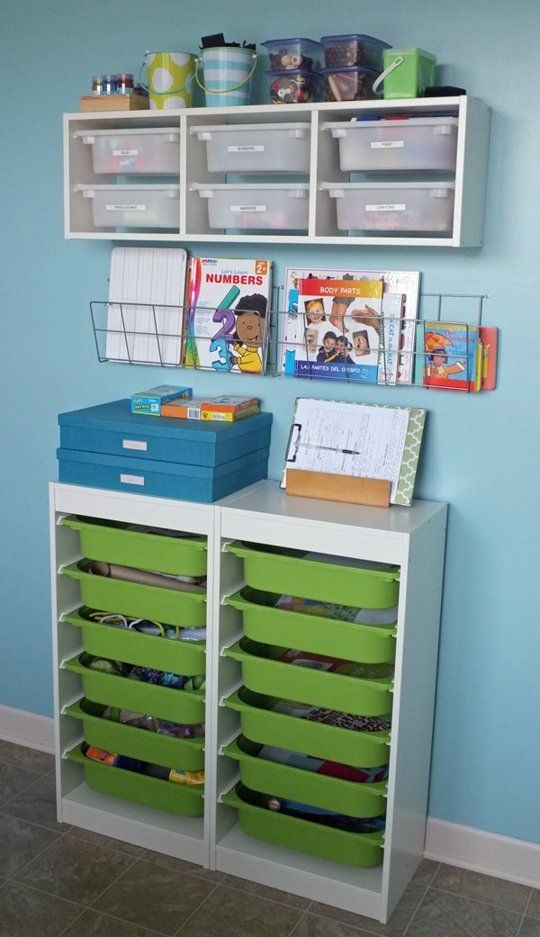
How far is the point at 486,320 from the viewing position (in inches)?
93.7

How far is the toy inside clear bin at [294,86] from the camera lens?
231cm

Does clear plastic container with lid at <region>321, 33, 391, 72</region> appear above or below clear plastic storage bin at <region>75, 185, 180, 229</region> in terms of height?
above

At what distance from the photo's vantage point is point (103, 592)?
261cm

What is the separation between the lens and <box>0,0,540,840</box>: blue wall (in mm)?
2303

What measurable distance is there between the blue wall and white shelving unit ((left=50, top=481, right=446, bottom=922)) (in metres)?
0.10

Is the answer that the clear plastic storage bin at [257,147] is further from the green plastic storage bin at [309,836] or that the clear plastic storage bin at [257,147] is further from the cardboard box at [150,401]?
the green plastic storage bin at [309,836]

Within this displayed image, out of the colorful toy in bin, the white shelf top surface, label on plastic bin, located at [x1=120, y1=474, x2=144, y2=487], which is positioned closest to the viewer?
the colorful toy in bin

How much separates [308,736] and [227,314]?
1.05 meters

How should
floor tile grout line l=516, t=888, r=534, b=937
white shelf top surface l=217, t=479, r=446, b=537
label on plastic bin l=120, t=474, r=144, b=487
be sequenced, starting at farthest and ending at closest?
1. label on plastic bin l=120, t=474, r=144, b=487
2. floor tile grout line l=516, t=888, r=534, b=937
3. white shelf top surface l=217, t=479, r=446, b=537

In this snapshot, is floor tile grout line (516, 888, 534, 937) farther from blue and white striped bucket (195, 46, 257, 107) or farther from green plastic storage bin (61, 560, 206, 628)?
blue and white striped bucket (195, 46, 257, 107)

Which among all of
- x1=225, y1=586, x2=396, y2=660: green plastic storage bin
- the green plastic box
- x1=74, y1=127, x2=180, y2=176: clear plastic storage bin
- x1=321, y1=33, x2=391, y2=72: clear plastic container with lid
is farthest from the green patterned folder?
x1=321, y1=33, x2=391, y2=72: clear plastic container with lid

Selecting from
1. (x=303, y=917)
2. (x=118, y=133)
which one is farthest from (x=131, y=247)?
(x=303, y=917)

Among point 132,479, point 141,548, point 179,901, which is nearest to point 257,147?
point 132,479

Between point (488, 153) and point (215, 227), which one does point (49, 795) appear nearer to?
point (215, 227)
